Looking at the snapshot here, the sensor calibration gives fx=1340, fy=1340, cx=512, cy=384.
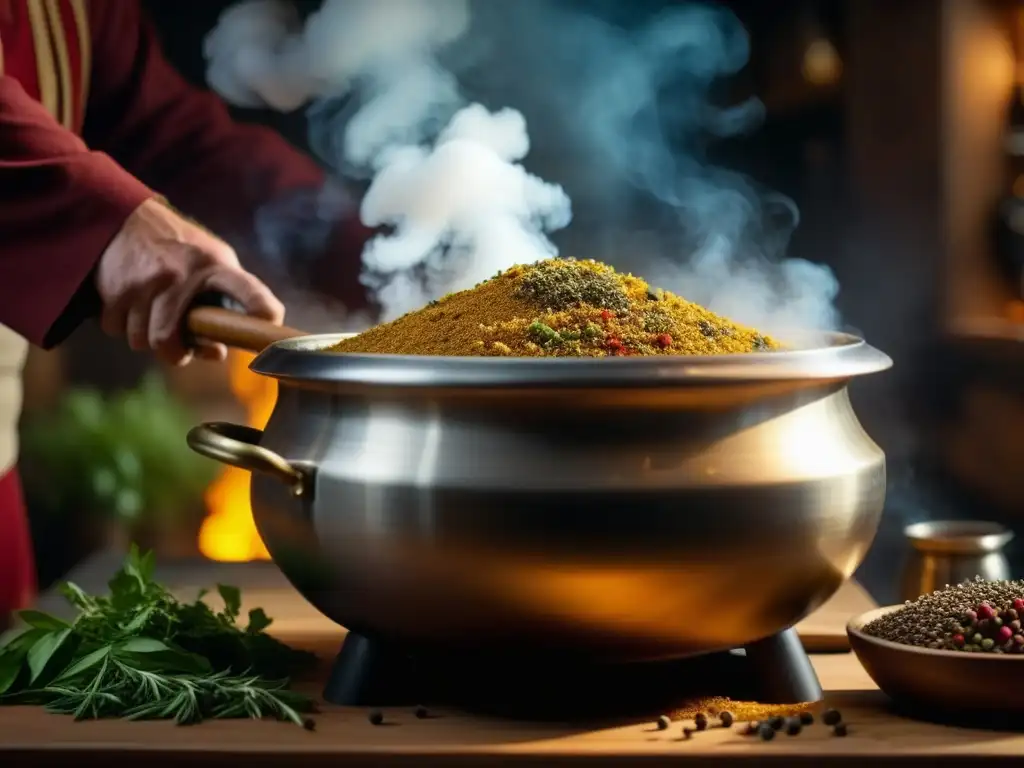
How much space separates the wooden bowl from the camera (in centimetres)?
108

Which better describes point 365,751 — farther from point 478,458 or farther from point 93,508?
point 93,508

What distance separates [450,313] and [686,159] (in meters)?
1.48

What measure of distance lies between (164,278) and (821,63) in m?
1.71

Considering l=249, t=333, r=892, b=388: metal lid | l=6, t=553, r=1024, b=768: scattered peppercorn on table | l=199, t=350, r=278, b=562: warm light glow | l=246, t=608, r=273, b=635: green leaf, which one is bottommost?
l=199, t=350, r=278, b=562: warm light glow

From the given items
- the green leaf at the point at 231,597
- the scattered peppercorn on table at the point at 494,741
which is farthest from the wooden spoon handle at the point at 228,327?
the scattered peppercorn on table at the point at 494,741

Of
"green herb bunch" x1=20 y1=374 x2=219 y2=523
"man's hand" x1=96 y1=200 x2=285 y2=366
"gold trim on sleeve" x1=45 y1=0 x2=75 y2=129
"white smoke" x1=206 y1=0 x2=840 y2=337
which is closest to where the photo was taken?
"man's hand" x1=96 y1=200 x2=285 y2=366

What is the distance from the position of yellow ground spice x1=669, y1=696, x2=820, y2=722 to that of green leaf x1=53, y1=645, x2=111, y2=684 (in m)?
0.52

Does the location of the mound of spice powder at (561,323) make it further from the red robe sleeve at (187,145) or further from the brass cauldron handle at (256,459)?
the red robe sleeve at (187,145)

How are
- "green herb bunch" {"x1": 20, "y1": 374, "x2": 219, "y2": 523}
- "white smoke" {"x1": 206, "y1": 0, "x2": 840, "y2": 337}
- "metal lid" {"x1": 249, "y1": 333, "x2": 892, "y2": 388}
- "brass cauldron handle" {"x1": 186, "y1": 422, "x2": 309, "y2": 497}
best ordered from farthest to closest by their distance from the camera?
1. "green herb bunch" {"x1": 20, "y1": 374, "x2": 219, "y2": 523}
2. "white smoke" {"x1": 206, "y1": 0, "x2": 840, "y2": 337}
3. "brass cauldron handle" {"x1": 186, "y1": 422, "x2": 309, "y2": 497}
4. "metal lid" {"x1": 249, "y1": 333, "x2": 892, "y2": 388}

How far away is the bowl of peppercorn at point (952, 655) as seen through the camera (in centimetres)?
108

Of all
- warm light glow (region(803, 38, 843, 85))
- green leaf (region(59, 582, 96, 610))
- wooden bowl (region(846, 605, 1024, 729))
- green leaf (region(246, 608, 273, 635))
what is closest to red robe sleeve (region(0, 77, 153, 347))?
green leaf (region(59, 582, 96, 610))

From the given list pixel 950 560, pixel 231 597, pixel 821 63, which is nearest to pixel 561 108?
pixel 821 63

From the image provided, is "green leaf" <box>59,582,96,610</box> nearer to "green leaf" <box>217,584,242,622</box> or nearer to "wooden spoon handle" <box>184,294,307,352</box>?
"green leaf" <box>217,584,242,622</box>

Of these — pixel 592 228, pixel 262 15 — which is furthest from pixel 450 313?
pixel 262 15
